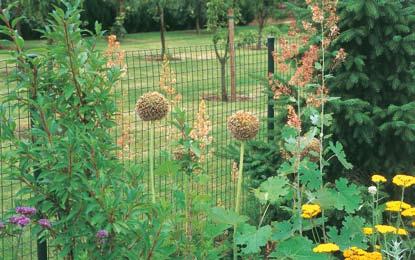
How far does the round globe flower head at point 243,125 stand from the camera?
381 cm

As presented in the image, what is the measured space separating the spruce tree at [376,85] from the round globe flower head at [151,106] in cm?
170

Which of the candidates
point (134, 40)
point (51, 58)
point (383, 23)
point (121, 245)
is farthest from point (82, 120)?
point (134, 40)

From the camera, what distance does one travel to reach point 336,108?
5.12m

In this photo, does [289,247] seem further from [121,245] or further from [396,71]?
[396,71]

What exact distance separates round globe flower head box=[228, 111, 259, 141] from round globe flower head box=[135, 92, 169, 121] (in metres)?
0.39

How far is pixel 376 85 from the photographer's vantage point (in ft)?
17.5

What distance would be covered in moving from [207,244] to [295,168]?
0.65 metres

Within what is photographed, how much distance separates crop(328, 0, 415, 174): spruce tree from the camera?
16.8ft

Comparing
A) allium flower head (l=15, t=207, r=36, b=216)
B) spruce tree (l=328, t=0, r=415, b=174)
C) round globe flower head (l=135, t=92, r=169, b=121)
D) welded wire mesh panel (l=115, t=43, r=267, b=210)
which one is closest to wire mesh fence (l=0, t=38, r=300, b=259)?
welded wire mesh panel (l=115, t=43, r=267, b=210)

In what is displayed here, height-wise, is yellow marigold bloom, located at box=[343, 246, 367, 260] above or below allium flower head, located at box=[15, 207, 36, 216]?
below

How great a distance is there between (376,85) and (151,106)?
2.21m

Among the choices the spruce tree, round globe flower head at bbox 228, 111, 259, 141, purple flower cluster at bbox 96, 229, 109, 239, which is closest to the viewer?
purple flower cluster at bbox 96, 229, 109, 239

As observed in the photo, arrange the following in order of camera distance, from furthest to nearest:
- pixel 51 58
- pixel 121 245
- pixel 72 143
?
pixel 51 58 → pixel 121 245 → pixel 72 143

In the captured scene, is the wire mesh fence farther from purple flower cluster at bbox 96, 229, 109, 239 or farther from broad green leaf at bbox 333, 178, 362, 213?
broad green leaf at bbox 333, 178, 362, 213
